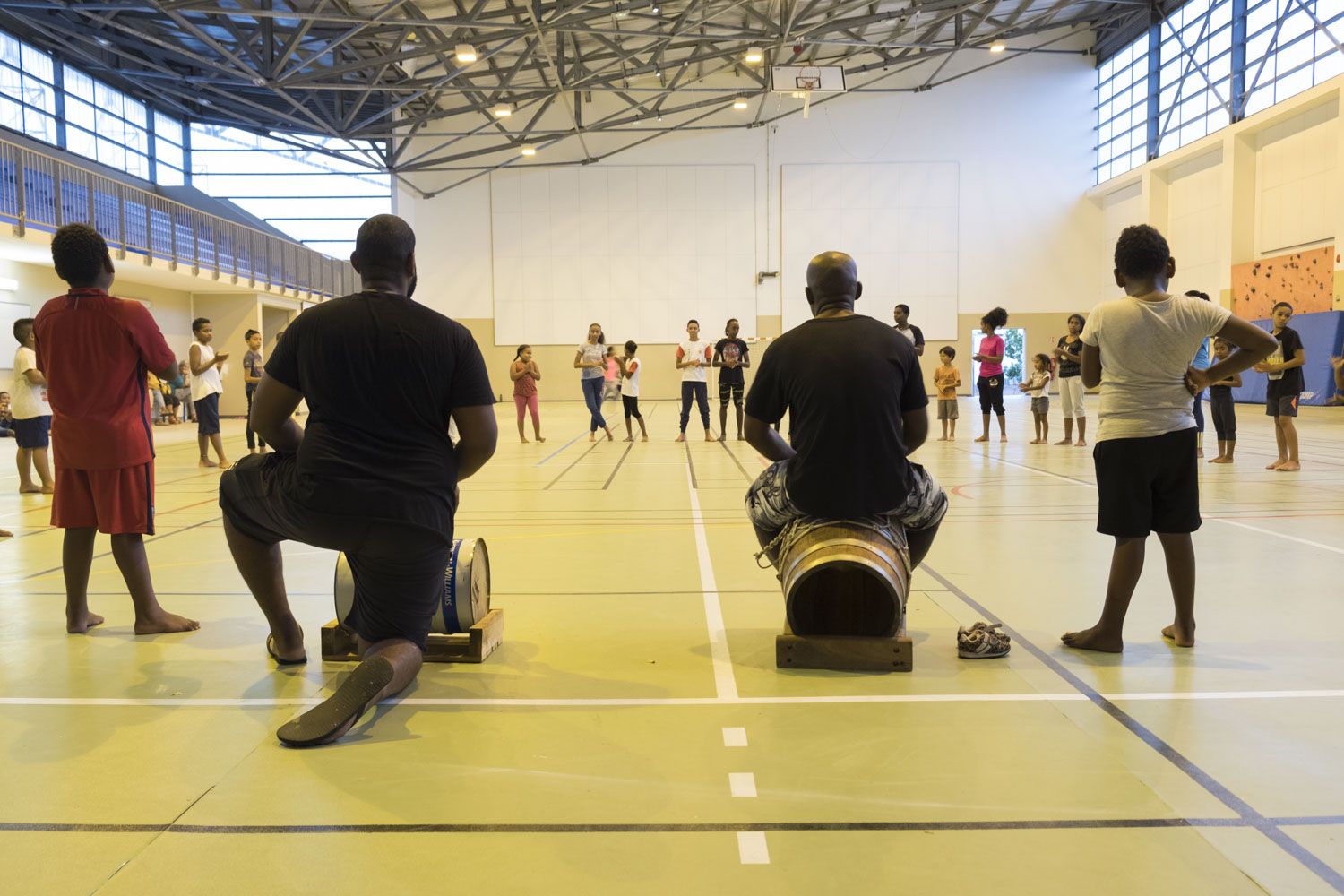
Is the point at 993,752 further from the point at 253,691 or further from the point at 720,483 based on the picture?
the point at 720,483

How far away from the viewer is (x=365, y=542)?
3346 mm

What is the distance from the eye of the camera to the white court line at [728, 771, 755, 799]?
9.14 feet

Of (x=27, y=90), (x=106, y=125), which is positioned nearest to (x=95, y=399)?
(x=27, y=90)

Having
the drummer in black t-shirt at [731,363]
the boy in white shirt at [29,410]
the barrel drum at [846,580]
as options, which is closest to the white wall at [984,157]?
the drummer in black t-shirt at [731,363]

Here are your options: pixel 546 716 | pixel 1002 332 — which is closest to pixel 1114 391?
pixel 546 716

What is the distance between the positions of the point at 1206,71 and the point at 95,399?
99.3 feet

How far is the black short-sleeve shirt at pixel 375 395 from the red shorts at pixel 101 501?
1590mm

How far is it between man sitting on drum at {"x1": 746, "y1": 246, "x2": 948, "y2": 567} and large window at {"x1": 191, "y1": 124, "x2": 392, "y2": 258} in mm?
35054

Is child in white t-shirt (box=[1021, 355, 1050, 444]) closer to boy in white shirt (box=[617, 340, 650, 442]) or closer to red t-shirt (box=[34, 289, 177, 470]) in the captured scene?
boy in white shirt (box=[617, 340, 650, 442])

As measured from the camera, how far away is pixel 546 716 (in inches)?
136

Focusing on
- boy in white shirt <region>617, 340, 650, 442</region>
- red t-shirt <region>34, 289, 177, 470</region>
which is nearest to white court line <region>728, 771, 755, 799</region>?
red t-shirt <region>34, 289, 177, 470</region>

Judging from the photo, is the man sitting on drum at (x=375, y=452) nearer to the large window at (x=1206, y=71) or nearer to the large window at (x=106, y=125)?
the large window at (x=1206, y=71)

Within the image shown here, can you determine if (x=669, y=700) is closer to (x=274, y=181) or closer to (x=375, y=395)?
(x=375, y=395)

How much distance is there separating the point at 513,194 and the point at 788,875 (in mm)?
33915
